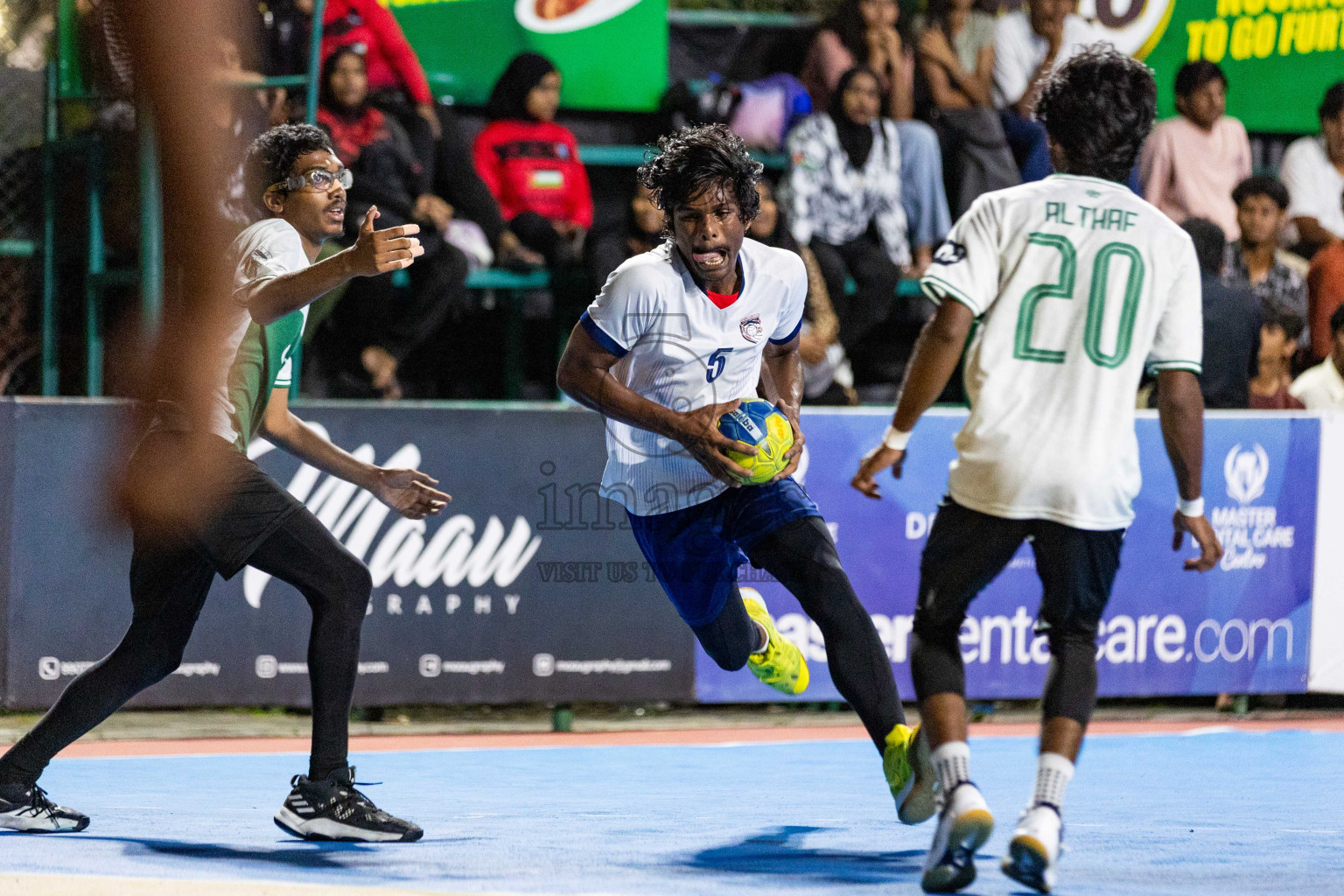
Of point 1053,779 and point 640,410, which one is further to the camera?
point 640,410

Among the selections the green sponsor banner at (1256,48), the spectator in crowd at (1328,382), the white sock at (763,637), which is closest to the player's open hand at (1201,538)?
the white sock at (763,637)

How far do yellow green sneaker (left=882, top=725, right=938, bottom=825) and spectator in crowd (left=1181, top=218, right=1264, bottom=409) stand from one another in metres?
5.78

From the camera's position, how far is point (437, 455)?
29.1 ft

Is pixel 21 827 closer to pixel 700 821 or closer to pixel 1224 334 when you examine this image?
pixel 700 821

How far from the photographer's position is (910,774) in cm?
528

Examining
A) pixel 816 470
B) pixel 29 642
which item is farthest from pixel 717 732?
pixel 29 642

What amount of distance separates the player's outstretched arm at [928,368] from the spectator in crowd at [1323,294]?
26.3ft

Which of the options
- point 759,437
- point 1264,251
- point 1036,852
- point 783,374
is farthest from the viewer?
point 1264,251

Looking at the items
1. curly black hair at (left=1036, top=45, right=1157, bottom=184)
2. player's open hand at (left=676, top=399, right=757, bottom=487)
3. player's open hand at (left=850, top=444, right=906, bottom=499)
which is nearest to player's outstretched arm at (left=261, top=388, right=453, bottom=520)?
player's open hand at (left=676, top=399, right=757, bottom=487)

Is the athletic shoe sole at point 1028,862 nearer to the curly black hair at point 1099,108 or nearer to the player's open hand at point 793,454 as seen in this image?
the player's open hand at point 793,454

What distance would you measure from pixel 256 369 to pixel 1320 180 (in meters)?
9.78

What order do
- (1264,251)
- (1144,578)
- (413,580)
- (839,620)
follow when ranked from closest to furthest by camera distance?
(839,620) → (413,580) → (1144,578) → (1264,251)

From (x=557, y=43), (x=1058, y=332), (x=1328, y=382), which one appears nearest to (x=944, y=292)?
(x=1058, y=332)

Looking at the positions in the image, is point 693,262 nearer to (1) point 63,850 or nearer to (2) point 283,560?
(2) point 283,560
